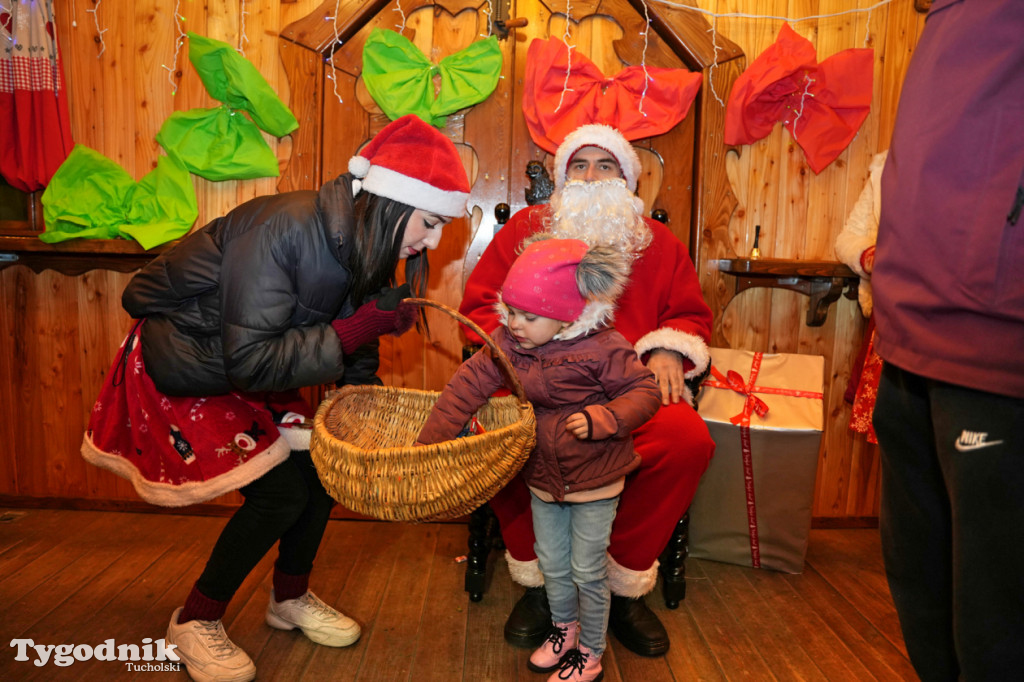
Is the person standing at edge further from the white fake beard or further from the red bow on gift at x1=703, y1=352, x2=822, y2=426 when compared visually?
the red bow on gift at x1=703, y1=352, x2=822, y2=426

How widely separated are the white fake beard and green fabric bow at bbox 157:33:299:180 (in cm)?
110

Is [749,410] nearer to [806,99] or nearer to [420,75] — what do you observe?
[806,99]

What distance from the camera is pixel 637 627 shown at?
71.2 inches

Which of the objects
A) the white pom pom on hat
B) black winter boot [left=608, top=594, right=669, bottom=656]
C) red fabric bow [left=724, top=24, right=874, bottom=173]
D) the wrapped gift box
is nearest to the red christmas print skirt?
the white pom pom on hat

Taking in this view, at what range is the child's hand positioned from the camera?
1385 millimetres

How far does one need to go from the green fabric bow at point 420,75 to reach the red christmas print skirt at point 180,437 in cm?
130

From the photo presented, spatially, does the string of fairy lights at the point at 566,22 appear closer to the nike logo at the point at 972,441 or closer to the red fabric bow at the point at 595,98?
the red fabric bow at the point at 595,98

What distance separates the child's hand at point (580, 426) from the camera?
4.54 feet

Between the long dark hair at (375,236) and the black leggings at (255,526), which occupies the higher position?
the long dark hair at (375,236)

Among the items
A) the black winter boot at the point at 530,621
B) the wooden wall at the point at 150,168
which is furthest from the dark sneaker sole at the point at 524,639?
the wooden wall at the point at 150,168

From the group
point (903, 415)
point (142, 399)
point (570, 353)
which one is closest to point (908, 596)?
point (903, 415)

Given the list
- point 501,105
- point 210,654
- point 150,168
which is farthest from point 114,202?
point 210,654

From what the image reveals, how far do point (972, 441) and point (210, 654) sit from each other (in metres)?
1.60

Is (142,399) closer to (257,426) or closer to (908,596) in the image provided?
(257,426)
